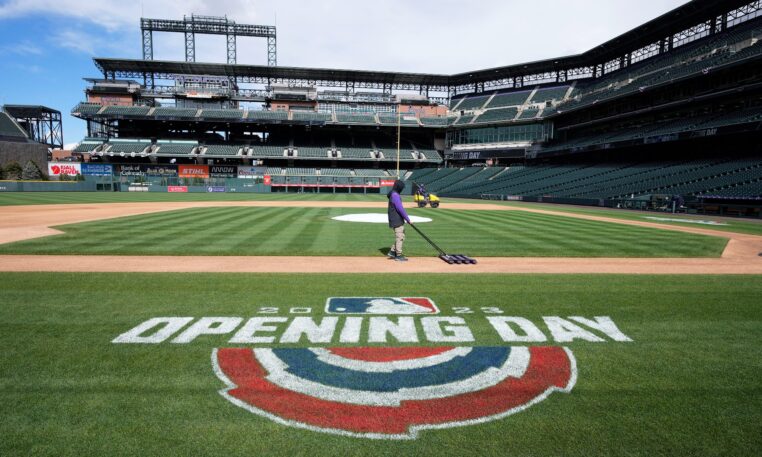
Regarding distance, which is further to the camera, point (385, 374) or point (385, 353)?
point (385, 353)

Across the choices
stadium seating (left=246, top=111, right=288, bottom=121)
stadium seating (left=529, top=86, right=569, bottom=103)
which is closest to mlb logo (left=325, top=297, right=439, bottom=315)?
stadium seating (left=529, top=86, right=569, bottom=103)

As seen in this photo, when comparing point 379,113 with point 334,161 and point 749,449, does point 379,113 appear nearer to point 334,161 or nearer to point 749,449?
point 334,161

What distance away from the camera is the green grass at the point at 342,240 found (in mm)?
10273

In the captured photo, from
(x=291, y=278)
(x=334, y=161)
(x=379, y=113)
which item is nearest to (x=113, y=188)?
(x=334, y=161)

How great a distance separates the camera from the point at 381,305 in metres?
5.72

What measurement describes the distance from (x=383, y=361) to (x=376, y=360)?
7 cm

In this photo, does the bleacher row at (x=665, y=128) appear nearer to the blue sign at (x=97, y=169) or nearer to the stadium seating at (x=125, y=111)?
the stadium seating at (x=125, y=111)

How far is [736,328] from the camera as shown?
4898 mm

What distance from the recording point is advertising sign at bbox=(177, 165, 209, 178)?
202 feet

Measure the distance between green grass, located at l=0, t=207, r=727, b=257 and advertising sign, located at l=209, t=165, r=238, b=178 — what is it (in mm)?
48273

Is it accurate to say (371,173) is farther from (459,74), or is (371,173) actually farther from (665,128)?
(665,128)

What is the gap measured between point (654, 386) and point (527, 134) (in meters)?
61.1

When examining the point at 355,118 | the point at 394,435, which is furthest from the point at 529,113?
the point at 394,435

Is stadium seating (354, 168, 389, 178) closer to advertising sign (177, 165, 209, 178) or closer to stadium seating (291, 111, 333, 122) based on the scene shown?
stadium seating (291, 111, 333, 122)
